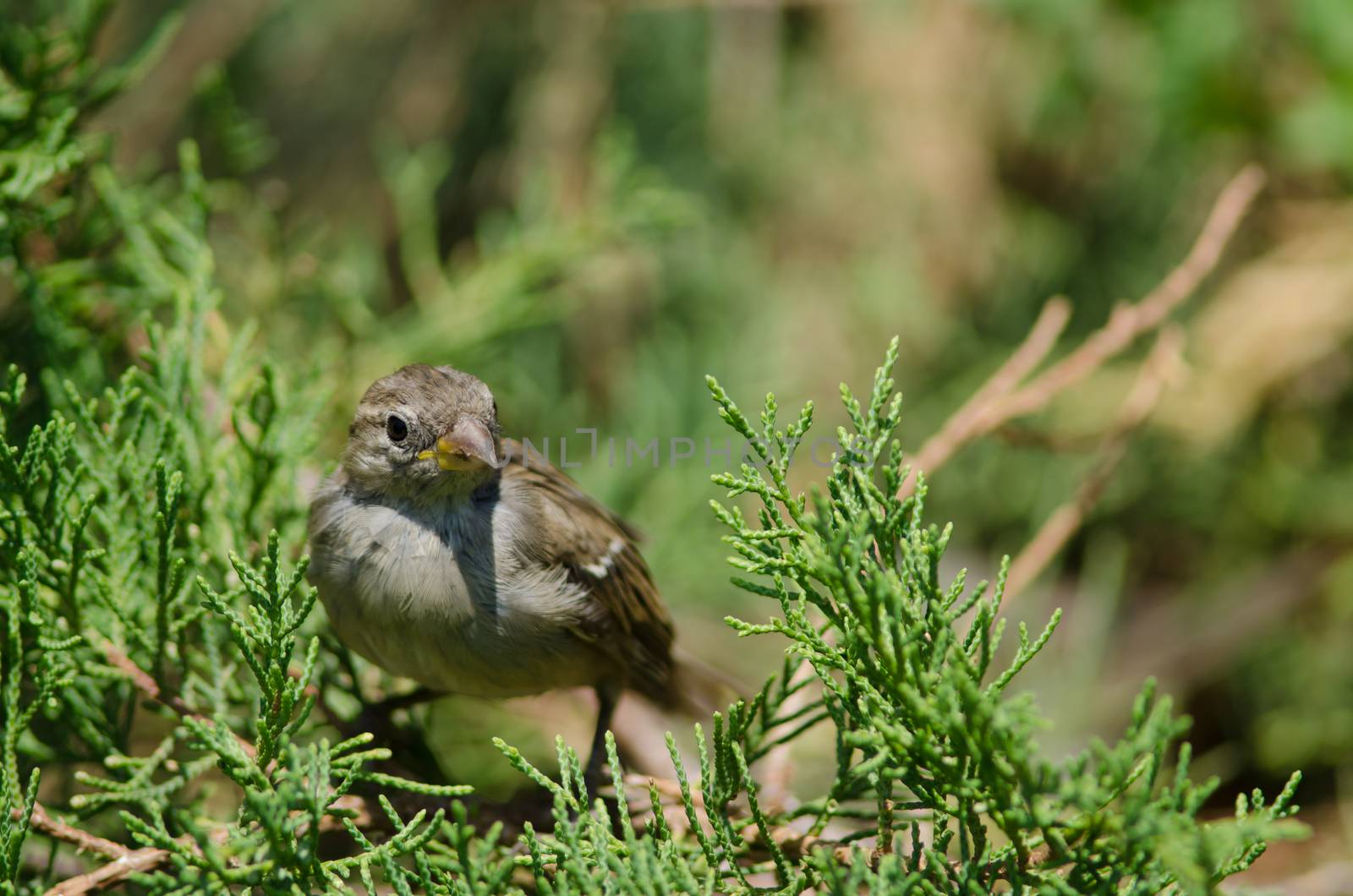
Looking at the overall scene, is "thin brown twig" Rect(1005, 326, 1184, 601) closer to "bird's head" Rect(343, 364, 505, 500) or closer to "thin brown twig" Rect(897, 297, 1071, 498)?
"thin brown twig" Rect(897, 297, 1071, 498)

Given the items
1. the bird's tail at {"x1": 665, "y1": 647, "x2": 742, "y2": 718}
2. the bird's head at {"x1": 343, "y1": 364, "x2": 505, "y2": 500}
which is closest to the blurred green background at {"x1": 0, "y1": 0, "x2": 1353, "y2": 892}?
the bird's tail at {"x1": 665, "y1": 647, "x2": 742, "y2": 718}

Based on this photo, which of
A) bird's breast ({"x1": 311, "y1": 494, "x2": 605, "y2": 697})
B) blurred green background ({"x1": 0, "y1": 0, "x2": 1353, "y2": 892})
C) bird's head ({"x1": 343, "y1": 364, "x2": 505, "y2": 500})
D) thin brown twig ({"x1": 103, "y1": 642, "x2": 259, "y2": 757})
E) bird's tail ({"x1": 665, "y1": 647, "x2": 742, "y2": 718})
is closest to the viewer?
thin brown twig ({"x1": 103, "y1": 642, "x2": 259, "y2": 757})

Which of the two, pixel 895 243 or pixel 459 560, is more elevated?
pixel 895 243

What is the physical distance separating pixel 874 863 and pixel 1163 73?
148 inches

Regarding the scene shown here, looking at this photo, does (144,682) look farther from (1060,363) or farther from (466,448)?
(1060,363)

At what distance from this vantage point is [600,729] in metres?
3.08

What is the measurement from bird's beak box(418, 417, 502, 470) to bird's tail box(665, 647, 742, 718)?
1.00 metres

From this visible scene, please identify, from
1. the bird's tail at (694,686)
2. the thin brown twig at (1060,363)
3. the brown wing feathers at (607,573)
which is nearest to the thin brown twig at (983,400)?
the thin brown twig at (1060,363)

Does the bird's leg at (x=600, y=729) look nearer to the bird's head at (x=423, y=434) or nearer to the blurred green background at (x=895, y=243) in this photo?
the bird's head at (x=423, y=434)

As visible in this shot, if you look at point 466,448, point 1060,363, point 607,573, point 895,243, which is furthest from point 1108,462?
point 895,243

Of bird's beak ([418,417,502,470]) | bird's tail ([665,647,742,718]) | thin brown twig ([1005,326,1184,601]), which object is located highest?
thin brown twig ([1005,326,1184,601])

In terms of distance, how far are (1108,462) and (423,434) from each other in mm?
1727

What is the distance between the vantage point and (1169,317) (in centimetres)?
543

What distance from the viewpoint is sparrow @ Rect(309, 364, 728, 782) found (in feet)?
8.45
